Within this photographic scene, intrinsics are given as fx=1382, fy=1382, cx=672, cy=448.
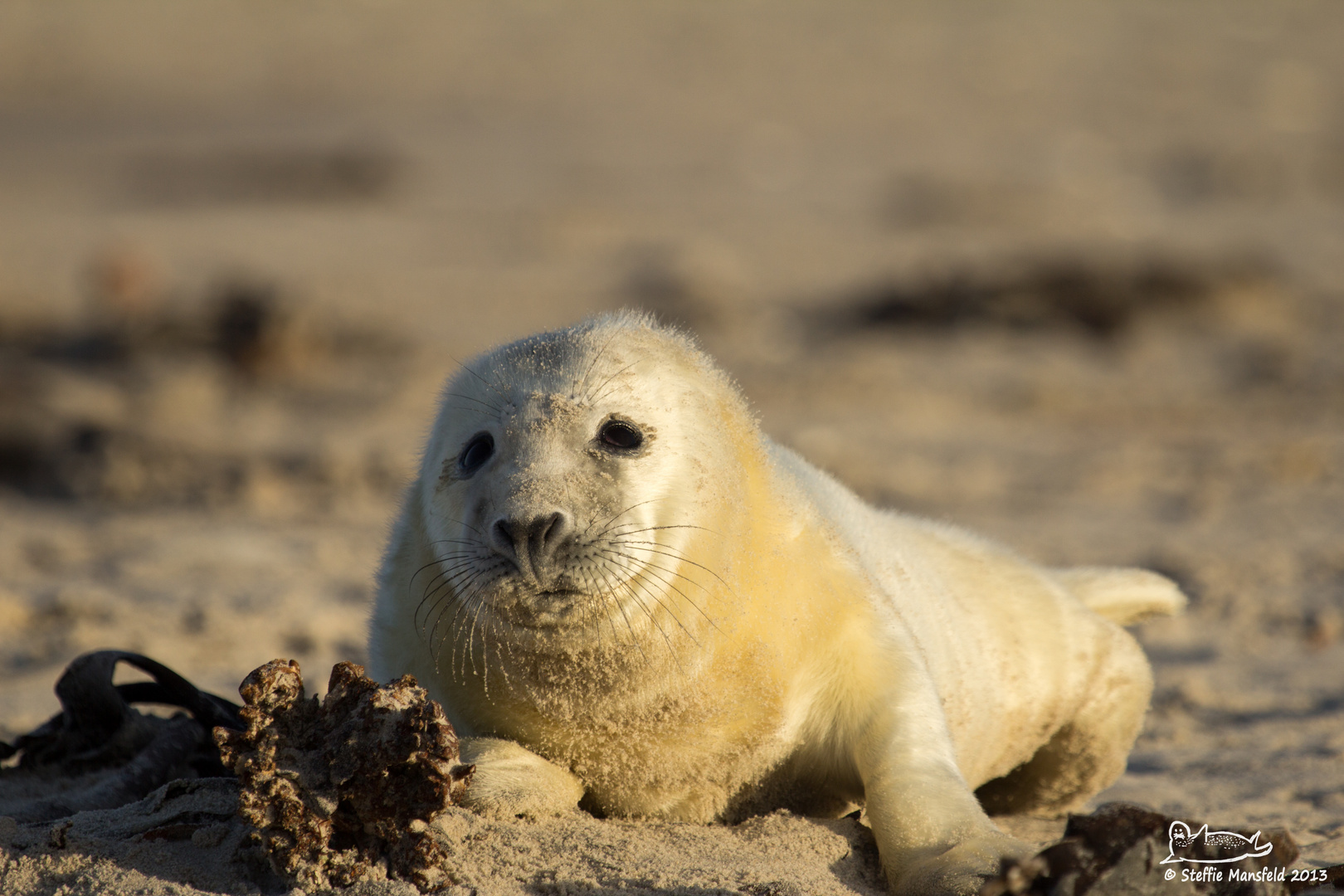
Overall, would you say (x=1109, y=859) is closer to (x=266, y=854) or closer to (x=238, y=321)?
(x=266, y=854)

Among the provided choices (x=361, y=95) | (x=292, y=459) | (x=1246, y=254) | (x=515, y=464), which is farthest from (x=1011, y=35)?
(x=515, y=464)

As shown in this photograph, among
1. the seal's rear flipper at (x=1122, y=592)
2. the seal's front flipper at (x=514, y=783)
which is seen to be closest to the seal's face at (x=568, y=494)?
the seal's front flipper at (x=514, y=783)

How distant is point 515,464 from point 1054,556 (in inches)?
157

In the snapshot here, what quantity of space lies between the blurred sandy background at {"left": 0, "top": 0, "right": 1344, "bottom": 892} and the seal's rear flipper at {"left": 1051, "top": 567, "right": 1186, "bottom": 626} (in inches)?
16.4

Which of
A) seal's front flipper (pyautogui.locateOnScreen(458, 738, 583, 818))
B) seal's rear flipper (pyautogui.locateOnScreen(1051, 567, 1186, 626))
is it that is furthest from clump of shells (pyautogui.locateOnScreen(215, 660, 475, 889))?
seal's rear flipper (pyautogui.locateOnScreen(1051, 567, 1186, 626))

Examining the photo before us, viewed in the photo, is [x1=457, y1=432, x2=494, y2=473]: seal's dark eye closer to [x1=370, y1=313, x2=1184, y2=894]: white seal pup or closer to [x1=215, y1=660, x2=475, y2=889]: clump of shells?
[x1=370, y1=313, x2=1184, y2=894]: white seal pup

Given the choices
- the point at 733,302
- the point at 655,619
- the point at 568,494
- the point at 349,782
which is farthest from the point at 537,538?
the point at 733,302

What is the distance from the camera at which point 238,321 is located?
8.78 meters

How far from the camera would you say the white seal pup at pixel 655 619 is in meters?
2.53

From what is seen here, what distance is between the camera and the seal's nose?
8.02 feet

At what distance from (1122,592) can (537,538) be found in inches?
83.0

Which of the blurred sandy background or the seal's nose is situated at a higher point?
the blurred sandy background

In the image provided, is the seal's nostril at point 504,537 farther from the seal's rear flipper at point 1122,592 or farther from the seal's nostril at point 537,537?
the seal's rear flipper at point 1122,592

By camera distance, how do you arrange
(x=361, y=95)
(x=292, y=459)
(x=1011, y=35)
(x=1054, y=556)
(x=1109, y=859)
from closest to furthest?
1. (x=1109, y=859)
2. (x=1054, y=556)
3. (x=292, y=459)
4. (x=361, y=95)
5. (x=1011, y=35)
